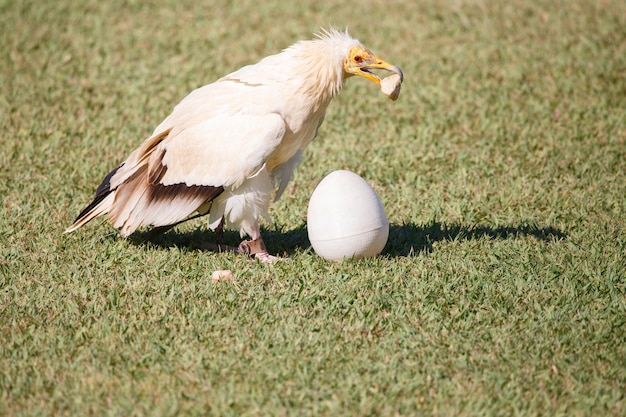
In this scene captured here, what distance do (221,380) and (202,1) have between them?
8.16m

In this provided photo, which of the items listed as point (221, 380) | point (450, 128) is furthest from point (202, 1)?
point (221, 380)

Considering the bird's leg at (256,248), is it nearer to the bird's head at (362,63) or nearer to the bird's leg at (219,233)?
the bird's leg at (219,233)

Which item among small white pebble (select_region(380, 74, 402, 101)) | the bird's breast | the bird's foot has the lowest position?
the bird's foot

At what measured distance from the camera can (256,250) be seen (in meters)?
5.58

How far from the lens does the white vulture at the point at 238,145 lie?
5.16 metres

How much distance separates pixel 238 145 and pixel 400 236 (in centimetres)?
148

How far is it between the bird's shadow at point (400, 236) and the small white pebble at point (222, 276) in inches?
23.5

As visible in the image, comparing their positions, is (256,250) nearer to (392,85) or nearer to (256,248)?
(256,248)

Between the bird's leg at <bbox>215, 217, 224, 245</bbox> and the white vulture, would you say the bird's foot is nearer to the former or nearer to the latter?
the white vulture

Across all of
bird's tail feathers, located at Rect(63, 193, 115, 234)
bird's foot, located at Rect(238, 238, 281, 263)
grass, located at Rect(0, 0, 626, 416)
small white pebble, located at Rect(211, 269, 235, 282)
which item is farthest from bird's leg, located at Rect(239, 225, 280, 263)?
bird's tail feathers, located at Rect(63, 193, 115, 234)

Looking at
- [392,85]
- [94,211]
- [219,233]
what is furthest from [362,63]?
[94,211]

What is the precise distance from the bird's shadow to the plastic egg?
39cm

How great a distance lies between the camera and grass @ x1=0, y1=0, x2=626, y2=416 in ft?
13.3

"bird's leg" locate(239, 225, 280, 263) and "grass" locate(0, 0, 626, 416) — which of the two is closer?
"grass" locate(0, 0, 626, 416)
